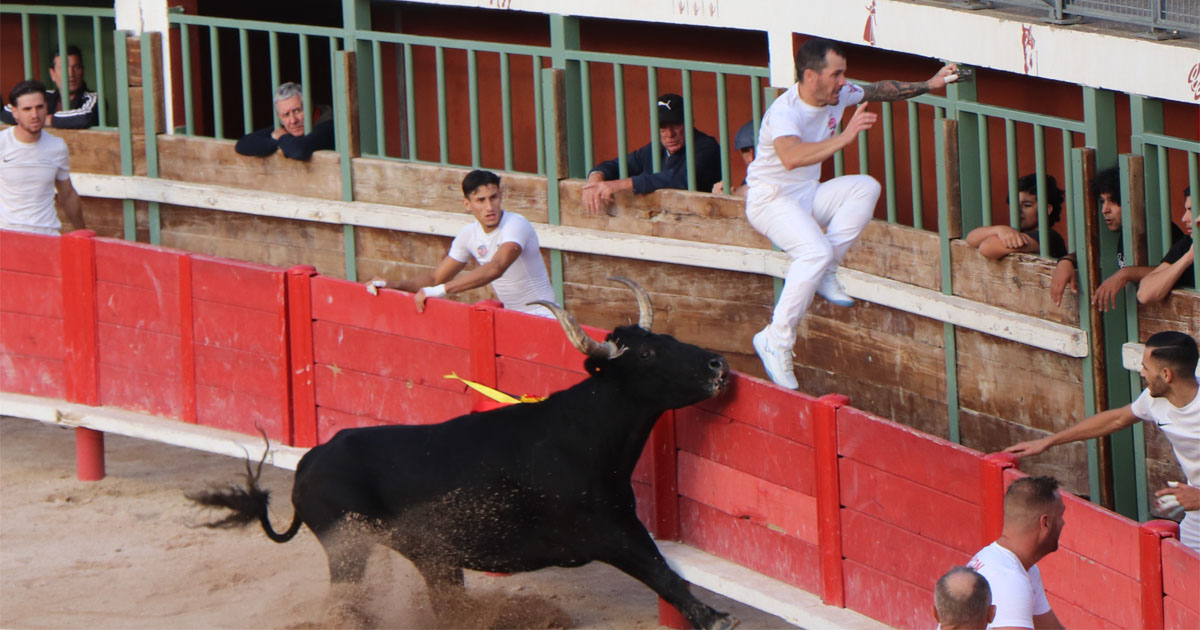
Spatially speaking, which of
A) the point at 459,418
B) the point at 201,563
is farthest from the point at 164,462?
the point at 459,418

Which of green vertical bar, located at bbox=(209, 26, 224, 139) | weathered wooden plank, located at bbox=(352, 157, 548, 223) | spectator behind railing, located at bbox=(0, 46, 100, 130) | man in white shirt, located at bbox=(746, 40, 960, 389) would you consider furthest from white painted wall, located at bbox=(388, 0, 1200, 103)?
spectator behind railing, located at bbox=(0, 46, 100, 130)

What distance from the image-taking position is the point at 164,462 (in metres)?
10.7

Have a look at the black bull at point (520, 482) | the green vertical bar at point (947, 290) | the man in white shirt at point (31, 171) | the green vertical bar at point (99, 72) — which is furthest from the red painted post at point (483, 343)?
the green vertical bar at point (99, 72)

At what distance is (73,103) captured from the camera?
12.0 metres

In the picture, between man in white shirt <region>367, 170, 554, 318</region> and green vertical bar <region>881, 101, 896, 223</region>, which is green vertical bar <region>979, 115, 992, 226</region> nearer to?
green vertical bar <region>881, 101, 896, 223</region>

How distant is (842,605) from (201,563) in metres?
3.55

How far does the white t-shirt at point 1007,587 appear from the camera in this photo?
4.67 meters

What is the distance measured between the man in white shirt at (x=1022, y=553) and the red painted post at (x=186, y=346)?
216 inches

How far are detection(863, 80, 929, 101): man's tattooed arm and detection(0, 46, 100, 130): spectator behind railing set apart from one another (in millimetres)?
6219

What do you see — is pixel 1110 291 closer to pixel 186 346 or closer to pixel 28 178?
pixel 186 346

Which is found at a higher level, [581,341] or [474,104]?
[474,104]

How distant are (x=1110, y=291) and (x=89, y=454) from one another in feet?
18.8

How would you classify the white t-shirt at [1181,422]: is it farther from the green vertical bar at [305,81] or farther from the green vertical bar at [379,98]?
the green vertical bar at [305,81]

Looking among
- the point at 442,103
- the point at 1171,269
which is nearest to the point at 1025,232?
the point at 1171,269
